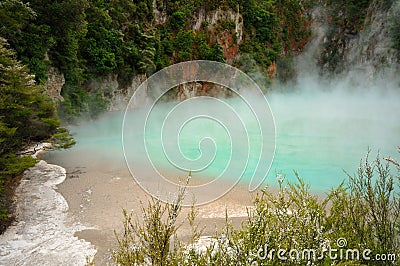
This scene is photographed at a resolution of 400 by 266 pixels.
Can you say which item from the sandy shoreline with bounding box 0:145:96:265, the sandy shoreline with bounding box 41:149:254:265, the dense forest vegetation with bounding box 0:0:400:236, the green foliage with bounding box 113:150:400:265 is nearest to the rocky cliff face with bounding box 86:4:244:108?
the dense forest vegetation with bounding box 0:0:400:236

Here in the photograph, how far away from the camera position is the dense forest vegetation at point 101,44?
29.2 ft

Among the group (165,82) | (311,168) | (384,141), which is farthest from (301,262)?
(165,82)

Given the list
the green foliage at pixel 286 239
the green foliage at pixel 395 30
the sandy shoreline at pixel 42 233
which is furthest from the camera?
the green foliage at pixel 395 30

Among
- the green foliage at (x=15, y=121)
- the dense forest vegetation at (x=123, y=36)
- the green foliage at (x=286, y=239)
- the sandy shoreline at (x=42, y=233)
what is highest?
the dense forest vegetation at (x=123, y=36)

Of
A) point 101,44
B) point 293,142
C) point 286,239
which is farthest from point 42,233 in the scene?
point 101,44

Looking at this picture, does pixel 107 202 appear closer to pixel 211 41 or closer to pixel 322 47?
pixel 211 41

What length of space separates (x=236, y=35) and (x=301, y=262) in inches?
1177

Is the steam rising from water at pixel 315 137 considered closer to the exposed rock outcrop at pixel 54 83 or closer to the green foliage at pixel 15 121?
the exposed rock outcrop at pixel 54 83

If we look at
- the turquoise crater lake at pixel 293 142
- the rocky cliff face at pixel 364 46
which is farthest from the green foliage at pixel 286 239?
the rocky cliff face at pixel 364 46

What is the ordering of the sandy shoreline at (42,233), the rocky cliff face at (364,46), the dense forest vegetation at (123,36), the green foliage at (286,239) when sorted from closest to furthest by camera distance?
1. the green foliage at (286,239)
2. the sandy shoreline at (42,233)
3. the dense forest vegetation at (123,36)
4. the rocky cliff face at (364,46)

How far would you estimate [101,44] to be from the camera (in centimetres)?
2152

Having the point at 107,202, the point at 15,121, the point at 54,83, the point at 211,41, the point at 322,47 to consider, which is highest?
the point at 322,47

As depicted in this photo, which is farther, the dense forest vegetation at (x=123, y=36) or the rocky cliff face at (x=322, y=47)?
the rocky cliff face at (x=322, y=47)

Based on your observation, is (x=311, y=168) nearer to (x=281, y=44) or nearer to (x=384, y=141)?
(x=384, y=141)
